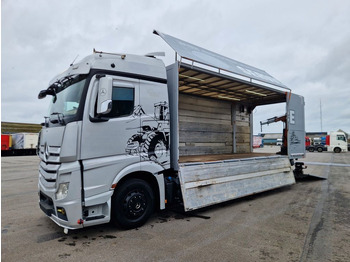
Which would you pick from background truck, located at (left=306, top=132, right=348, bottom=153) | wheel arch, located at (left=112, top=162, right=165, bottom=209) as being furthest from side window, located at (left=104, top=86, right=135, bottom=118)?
background truck, located at (left=306, top=132, right=348, bottom=153)

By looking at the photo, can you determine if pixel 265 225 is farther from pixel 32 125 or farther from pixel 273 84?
pixel 32 125

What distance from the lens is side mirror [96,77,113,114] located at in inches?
143

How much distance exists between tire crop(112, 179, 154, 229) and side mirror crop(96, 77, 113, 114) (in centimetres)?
136

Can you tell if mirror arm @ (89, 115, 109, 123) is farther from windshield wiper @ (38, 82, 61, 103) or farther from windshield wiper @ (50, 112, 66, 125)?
windshield wiper @ (38, 82, 61, 103)

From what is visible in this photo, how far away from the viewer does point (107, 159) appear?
394cm

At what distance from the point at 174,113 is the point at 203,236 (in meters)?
2.36

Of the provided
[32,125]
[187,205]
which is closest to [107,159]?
[187,205]

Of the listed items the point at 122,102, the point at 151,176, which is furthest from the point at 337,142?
the point at 122,102

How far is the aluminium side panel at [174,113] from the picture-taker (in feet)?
15.9

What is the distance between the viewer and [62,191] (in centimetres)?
364

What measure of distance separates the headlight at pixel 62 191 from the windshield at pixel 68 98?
1.09 meters

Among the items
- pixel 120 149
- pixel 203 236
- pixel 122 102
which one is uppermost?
pixel 122 102

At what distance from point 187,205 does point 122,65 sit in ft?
9.64

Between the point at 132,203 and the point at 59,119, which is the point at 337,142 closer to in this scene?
the point at 132,203
